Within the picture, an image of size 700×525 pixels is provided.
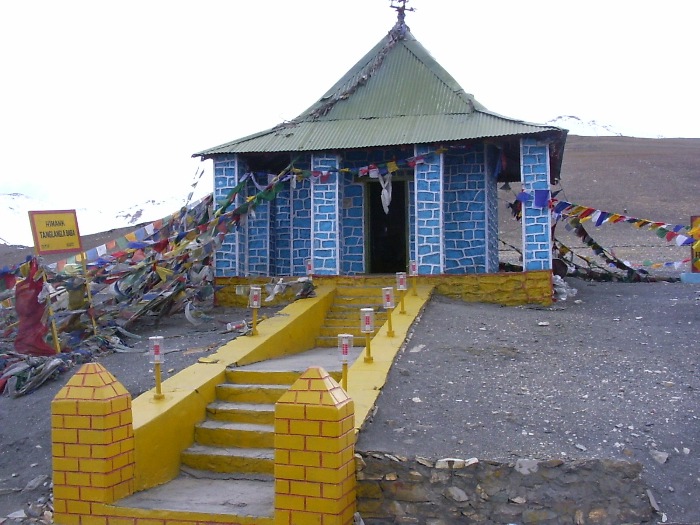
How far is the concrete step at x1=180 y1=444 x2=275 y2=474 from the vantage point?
6941mm

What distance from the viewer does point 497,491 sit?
5805 mm

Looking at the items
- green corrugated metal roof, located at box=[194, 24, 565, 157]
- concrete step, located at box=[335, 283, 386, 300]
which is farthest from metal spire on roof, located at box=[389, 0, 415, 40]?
concrete step, located at box=[335, 283, 386, 300]

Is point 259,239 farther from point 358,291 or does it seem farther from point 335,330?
point 335,330

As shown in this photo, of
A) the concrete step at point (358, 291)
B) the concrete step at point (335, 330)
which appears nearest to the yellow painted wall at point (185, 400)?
the concrete step at point (335, 330)

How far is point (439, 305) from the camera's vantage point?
11570 mm

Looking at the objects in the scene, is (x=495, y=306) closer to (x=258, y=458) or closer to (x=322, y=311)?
(x=322, y=311)

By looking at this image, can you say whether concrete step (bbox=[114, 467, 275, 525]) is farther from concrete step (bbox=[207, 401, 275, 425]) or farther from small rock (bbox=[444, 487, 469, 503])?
small rock (bbox=[444, 487, 469, 503])

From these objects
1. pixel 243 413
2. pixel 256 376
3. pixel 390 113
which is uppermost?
pixel 390 113

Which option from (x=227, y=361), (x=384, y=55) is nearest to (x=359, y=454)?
(x=227, y=361)

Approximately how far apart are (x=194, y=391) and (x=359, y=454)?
2.33 meters

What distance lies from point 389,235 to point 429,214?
3091mm

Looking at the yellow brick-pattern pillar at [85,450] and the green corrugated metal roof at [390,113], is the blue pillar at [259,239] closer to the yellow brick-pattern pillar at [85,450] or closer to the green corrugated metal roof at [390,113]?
the green corrugated metal roof at [390,113]

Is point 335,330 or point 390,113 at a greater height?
point 390,113

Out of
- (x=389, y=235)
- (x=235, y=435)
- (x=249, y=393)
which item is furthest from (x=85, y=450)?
(x=389, y=235)
